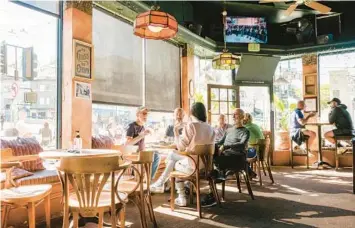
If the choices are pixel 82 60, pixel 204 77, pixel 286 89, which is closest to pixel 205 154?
pixel 82 60

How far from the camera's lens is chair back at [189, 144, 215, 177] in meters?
3.78

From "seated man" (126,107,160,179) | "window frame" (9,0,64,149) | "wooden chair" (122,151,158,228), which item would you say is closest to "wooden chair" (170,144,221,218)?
"wooden chair" (122,151,158,228)

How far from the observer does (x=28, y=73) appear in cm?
425

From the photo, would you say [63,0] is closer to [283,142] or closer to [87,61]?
[87,61]

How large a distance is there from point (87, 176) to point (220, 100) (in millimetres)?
6729

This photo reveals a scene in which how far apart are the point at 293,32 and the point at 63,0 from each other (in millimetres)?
7197

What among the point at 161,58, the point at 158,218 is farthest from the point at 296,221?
the point at 161,58

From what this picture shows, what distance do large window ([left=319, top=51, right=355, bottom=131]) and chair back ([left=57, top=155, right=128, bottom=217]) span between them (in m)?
7.99

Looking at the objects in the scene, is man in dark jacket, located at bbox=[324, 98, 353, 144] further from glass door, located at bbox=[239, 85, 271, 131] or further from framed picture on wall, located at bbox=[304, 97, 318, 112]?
glass door, located at bbox=[239, 85, 271, 131]

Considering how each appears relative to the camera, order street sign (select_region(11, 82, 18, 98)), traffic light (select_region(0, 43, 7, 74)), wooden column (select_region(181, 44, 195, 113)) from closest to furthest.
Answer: traffic light (select_region(0, 43, 7, 74)) → street sign (select_region(11, 82, 18, 98)) → wooden column (select_region(181, 44, 195, 113))

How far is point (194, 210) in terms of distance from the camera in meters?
3.98

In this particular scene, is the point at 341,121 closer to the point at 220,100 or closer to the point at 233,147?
the point at 220,100

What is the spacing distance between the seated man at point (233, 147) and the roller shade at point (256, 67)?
4.37 m

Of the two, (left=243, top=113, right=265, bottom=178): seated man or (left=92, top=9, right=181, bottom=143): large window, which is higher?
(left=92, top=9, right=181, bottom=143): large window
